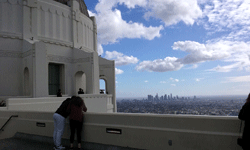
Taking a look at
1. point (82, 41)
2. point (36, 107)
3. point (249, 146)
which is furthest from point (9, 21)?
point (249, 146)

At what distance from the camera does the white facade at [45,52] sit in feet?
49.0

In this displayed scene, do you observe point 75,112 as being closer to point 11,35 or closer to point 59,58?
point 11,35

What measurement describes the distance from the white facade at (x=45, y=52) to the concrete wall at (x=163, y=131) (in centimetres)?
1055

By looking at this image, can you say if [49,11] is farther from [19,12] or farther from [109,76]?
→ [109,76]

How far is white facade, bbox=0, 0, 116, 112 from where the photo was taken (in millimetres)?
14938

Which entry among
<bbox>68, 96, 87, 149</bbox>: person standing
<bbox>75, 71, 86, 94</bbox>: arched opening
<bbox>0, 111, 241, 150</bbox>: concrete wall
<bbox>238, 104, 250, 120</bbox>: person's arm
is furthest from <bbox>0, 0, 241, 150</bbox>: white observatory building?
<bbox>238, 104, 250, 120</bbox>: person's arm

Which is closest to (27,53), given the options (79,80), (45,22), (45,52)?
(45,52)

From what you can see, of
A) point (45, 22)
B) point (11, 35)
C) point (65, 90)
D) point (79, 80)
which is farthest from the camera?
point (79, 80)

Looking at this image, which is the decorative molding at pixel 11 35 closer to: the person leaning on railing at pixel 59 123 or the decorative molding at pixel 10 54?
the decorative molding at pixel 10 54

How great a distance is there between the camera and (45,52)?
1493 centimetres

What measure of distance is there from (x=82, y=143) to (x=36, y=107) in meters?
7.05

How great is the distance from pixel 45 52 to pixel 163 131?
1272 centimetres

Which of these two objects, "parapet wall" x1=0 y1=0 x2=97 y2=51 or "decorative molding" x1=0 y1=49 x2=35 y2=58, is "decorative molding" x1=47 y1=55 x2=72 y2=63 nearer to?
"parapet wall" x1=0 y1=0 x2=97 y2=51

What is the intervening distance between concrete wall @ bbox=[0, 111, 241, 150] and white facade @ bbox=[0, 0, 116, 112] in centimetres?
1055
